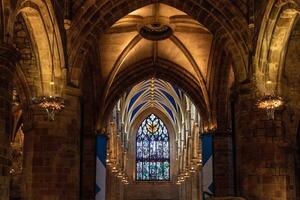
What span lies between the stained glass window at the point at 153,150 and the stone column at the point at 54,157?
103 ft

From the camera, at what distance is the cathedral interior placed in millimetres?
15375

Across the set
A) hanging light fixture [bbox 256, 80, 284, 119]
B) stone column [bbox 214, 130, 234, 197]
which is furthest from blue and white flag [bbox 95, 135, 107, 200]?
hanging light fixture [bbox 256, 80, 284, 119]

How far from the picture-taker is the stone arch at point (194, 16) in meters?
17.0

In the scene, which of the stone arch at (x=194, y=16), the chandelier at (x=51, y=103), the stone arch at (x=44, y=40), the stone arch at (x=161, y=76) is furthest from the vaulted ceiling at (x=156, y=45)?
the chandelier at (x=51, y=103)

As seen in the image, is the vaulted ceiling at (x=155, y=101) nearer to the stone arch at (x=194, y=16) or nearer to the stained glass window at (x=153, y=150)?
the stained glass window at (x=153, y=150)

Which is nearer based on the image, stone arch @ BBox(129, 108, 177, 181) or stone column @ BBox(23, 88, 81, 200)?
stone column @ BBox(23, 88, 81, 200)

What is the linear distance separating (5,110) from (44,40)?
5.11 meters

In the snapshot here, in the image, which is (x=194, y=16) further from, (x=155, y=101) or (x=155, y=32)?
(x=155, y=101)

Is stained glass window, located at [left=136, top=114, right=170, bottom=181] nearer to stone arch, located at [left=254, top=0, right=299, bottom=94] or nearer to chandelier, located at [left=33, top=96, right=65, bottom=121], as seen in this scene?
stone arch, located at [left=254, top=0, right=299, bottom=94]

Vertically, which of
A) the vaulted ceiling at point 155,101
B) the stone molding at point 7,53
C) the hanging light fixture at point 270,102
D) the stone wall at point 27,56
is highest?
the vaulted ceiling at point 155,101

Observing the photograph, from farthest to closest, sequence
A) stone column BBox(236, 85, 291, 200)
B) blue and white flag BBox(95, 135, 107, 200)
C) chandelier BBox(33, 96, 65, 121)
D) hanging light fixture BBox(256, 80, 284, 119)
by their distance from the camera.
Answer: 1. blue and white flag BBox(95, 135, 107, 200)
2. stone column BBox(236, 85, 291, 200)
3. chandelier BBox(33, 96, 65, 121)
4. hanging light fixture BBox(256, 80, 284, 119)

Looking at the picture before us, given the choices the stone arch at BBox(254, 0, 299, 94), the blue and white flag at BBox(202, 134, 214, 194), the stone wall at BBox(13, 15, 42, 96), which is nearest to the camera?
the stone arch at BBox(254, 0, 299, 94)

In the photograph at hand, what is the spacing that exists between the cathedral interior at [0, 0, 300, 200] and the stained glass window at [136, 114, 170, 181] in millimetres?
20892

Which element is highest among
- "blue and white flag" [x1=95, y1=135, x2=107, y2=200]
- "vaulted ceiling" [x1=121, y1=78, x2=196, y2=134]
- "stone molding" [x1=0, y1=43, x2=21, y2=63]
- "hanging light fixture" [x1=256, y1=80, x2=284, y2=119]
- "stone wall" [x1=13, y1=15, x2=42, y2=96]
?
"vaulted ceiling" [x1=121, y1=78, x2=196, y2=134]
